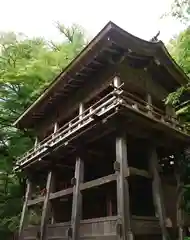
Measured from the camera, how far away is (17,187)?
1714cm

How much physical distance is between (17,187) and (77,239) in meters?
9.55

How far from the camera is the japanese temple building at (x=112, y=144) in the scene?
8281mm

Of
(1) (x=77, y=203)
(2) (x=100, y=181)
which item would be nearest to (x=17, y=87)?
(1) (x=77, y=203)

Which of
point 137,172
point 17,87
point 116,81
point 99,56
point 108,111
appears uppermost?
point 17,87

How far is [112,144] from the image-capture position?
1048 centimetres

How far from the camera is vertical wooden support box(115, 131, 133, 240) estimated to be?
718 centimetres

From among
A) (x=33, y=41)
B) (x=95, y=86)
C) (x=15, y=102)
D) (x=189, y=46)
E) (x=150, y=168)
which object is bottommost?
(x=150, y=168)

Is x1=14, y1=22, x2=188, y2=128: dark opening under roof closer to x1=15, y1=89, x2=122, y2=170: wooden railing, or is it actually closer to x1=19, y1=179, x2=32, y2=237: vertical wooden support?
x1=15, y1=89, x2=122, y2=170: wooden railing

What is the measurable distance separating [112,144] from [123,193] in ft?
10.1

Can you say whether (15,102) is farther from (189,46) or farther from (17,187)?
(189,46)

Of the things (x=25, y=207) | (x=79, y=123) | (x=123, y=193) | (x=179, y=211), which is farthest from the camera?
(x=25, y=207)

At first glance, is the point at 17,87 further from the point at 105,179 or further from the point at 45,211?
the point at 105,179

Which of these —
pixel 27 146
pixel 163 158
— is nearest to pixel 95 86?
pixel 163 158

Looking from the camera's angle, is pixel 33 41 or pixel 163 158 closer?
pixel 163 158
